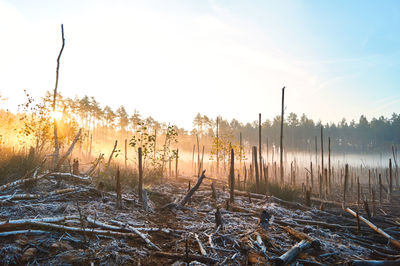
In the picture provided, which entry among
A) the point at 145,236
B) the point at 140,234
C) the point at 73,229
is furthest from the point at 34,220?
the point at 145,236

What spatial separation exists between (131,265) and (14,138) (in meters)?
11.9

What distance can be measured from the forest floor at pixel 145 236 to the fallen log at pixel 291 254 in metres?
0.02

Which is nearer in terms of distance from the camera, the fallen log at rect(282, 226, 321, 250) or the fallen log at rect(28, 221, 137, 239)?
the fallen log at rect(28, 221, 137, 239)

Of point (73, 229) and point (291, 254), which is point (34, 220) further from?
point (291, 254)

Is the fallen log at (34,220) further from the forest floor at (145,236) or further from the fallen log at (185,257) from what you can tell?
the fallen log at (185,257)

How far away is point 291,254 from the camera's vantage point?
3562 millimetres

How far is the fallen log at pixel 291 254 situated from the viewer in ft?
10.8

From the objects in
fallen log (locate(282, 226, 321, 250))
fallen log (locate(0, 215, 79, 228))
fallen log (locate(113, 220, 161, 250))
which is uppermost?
fallen log (locate(0, 215, 79, 228))

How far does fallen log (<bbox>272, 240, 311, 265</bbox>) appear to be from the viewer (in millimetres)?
3304

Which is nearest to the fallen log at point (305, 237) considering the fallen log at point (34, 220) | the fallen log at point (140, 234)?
the fallen log at point (140, 234)

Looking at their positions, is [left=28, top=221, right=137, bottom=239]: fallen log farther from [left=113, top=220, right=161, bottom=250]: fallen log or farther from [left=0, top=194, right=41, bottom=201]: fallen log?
[left=0, top=194, right=41, bottom=201]: fallen log

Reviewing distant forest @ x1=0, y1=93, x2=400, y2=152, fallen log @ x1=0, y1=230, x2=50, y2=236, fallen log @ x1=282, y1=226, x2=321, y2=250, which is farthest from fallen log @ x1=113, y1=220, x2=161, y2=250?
distant forest @ x1=0, y1=93, x2=400, y2=152

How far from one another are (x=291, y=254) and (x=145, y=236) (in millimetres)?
2873

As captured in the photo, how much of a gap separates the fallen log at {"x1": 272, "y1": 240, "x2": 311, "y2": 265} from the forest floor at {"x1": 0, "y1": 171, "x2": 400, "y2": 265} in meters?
0.02
